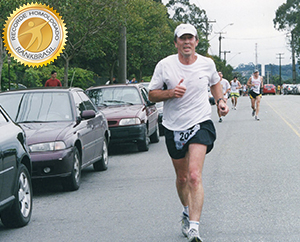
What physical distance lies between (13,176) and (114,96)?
27.5 ft

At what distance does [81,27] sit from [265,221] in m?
16.0

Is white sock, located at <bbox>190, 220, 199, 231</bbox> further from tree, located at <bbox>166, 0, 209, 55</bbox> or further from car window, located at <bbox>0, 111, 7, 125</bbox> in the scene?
tree, located at <bbox>166, 0, 209, 55</bbox>

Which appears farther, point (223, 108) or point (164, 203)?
point (164, 203)

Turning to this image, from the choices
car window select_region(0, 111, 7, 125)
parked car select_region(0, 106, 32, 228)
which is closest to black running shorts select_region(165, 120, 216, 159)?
parked car select_region(0, 106, 32, 228)

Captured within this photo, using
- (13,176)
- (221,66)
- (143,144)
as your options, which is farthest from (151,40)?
(221,66)

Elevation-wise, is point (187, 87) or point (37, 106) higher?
point (187, 87)

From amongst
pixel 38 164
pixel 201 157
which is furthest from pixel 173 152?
pixel 38 164

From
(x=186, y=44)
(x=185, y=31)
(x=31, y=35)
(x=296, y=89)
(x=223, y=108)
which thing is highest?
(x=31, y=35)

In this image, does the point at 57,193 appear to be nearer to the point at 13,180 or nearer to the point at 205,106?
the point at 13,180

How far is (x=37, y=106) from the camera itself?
9398 mm

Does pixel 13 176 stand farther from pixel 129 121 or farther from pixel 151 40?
pixel 151 40

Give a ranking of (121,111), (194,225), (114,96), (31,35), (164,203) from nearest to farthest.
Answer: (194,225) → (164,203) → (121,111) → (114,96) → (31,35)

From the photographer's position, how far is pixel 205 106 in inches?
222

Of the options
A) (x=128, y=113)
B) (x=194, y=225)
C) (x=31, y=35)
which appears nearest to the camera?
(x=194, y=225)
